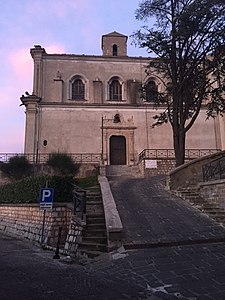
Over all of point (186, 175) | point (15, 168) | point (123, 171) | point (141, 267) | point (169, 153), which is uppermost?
point (169, 153)

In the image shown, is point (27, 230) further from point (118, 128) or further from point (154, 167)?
point (118, 128)

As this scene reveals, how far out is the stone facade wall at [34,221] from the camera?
1261 centimetres

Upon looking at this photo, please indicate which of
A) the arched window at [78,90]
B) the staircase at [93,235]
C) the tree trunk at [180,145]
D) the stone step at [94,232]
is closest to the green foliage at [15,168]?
the arched window at [78,90]

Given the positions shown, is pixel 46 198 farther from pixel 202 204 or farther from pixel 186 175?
pixel 186 175

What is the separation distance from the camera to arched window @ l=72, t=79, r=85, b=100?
111 feet

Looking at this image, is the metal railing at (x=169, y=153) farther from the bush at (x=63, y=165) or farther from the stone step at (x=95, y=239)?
the stone step at (x=95, y=239)

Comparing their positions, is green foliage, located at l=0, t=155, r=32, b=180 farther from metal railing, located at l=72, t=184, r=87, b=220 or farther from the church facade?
metal railing, located at l=72, t=184, r=87, b=220

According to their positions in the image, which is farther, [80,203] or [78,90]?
[78,90]

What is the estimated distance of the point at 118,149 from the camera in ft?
104

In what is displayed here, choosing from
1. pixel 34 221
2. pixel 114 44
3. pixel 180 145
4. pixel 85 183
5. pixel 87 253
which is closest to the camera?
pixel 87 253

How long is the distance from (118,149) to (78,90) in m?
7.45

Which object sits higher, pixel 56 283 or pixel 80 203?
pixel 80 203

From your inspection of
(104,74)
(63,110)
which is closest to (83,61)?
(104,74)

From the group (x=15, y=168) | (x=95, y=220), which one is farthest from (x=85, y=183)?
(x=95, y=220)
